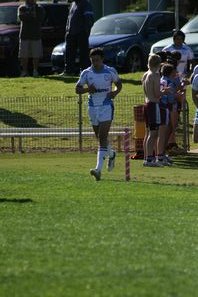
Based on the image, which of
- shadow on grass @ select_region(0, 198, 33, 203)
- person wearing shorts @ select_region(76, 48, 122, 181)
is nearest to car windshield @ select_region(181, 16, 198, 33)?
person wearing shorts @ select_region(76, 48, 122, 181)

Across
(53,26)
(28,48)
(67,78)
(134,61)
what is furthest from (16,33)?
(67,78)

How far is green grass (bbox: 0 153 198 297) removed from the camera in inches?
303

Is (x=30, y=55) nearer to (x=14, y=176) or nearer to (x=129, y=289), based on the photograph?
(x=14, y=176)

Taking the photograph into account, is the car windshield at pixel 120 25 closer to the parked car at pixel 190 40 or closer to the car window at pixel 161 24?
the car window at pixel 161 24

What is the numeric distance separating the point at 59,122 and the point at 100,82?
6.06 metres

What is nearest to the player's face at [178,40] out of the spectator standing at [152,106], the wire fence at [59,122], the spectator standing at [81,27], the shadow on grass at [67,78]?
the wire fence at [59,122]

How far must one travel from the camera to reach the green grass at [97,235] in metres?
7.70

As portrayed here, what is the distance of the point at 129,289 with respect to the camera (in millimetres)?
7496

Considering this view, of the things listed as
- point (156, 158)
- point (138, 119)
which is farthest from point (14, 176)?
point (138, 119)

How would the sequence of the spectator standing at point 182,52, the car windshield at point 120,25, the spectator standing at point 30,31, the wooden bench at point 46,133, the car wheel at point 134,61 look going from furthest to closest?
1. the car windshield at point 120,25
2. the car wheel at point 134,61
3. the spectator standing at point 30,31
4. the spectator standing at point 182,52
5. the wooden bench at point 46,133

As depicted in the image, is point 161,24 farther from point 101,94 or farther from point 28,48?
point 101,94

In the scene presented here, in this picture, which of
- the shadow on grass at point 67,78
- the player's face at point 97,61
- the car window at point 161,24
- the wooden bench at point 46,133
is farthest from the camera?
the car window at point 161,24

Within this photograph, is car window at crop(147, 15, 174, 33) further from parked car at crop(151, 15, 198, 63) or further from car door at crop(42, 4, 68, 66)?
car door at crop(42, 4, 68, 66)

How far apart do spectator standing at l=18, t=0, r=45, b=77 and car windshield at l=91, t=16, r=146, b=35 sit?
227 centimetres
